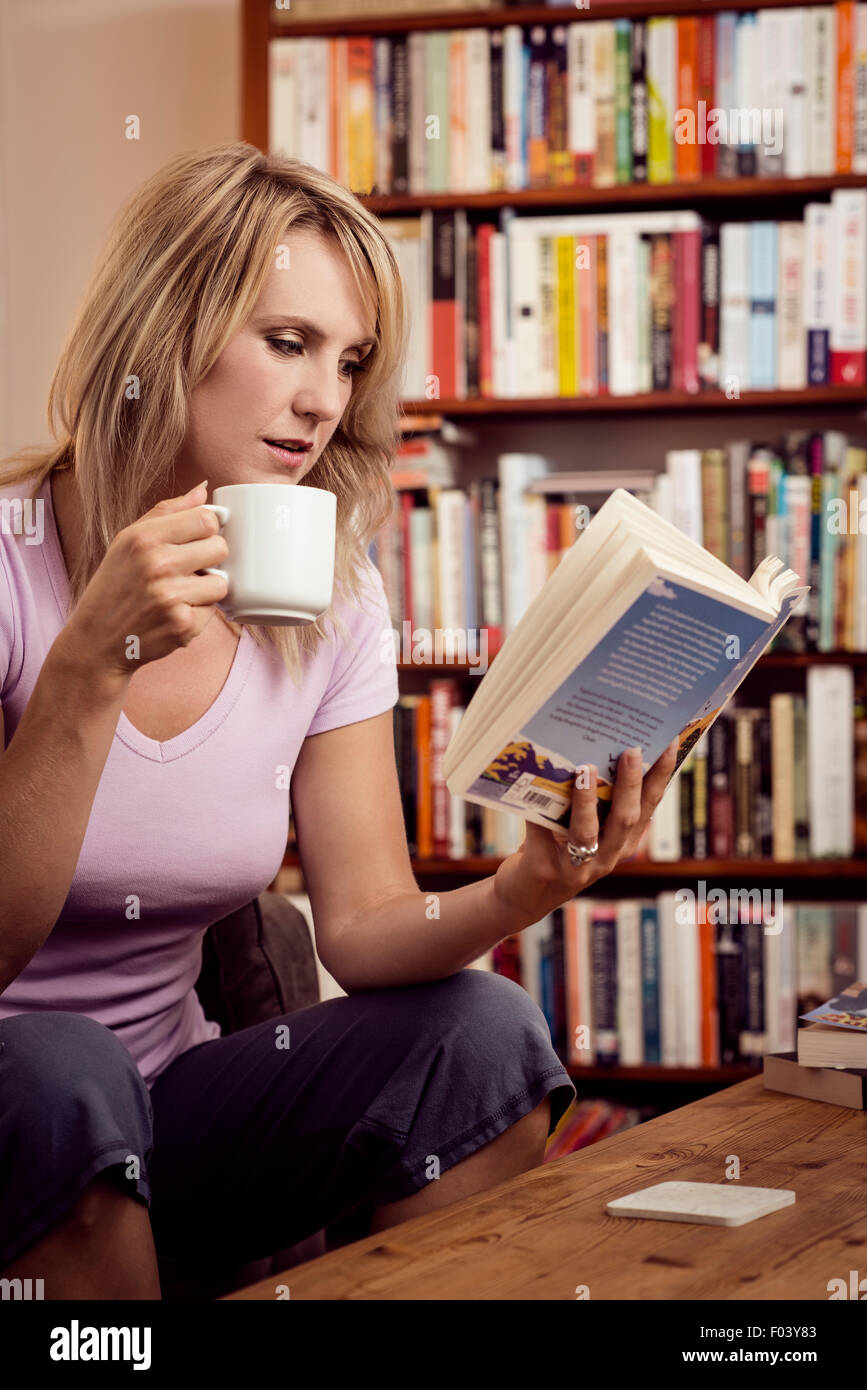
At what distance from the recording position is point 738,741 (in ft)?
7.22

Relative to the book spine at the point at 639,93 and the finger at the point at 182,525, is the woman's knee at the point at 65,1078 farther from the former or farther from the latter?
the book spine at the point at 639,93

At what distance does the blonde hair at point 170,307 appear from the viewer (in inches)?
43.8

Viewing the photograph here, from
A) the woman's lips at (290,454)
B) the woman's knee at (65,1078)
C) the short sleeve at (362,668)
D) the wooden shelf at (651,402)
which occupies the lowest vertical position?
the woman's knee at (65,1078)

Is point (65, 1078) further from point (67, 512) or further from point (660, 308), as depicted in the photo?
point (660, 308)

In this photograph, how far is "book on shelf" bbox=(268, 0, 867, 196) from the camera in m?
2.14

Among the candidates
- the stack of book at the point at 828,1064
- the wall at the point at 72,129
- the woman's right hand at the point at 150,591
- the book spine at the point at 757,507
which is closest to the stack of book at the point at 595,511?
the book spine at the point at 757,507

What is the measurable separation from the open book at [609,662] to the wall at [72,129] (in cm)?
143

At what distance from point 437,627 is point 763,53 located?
0.99 m

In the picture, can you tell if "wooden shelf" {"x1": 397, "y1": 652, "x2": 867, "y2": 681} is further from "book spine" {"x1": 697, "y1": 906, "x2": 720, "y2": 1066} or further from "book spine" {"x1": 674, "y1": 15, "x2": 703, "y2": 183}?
"book spine" {"x1": 674, "y1": 15, "x2": 703, "y2": 183}

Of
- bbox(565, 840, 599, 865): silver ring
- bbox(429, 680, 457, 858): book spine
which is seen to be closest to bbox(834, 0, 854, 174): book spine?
bbox(429, 680, 457, 858): book spine

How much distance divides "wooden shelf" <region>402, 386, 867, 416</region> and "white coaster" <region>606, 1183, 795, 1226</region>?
149cm
